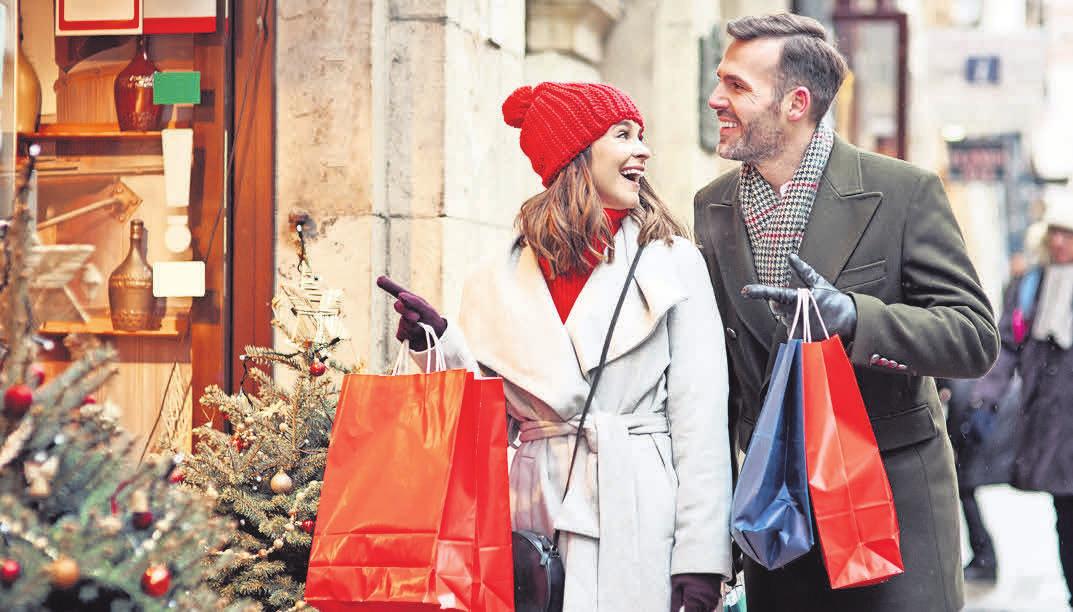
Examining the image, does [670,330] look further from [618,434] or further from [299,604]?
[299,604]

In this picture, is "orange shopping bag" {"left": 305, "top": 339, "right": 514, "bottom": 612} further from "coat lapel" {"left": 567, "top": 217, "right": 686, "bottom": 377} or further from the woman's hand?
"coat lapel" {"left": 567, "top": 217, "right": 686, "bottom": 377}

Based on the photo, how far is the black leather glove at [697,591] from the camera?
3586mm

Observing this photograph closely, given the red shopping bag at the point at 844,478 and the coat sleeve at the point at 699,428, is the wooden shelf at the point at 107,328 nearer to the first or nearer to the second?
the coat sleeve at the point at 699,428

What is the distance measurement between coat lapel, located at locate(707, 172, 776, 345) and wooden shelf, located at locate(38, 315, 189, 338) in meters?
2.11

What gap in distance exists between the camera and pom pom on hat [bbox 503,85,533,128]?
13.5ft

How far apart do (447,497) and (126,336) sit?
255cm

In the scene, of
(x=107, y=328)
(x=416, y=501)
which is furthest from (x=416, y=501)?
(x=107, y=328)

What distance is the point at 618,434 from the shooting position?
371cm

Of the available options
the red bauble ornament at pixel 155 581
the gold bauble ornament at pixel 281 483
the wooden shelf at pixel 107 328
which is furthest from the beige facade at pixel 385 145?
the red bauble ornament at pixel 155 581

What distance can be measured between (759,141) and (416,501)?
1.27 metres

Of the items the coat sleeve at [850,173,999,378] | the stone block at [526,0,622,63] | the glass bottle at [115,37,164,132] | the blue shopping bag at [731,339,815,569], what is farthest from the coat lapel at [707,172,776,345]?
the stone block at [526,0,622,63]

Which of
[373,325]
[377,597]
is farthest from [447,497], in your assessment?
[373,325]

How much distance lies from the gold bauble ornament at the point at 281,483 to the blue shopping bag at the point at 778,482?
1.57m

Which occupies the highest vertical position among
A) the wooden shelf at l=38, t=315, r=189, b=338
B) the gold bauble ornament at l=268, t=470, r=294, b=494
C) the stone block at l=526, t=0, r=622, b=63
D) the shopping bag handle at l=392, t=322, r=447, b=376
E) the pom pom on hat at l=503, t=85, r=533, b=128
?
the stone block at l=526, t=0, r=622, b=63
